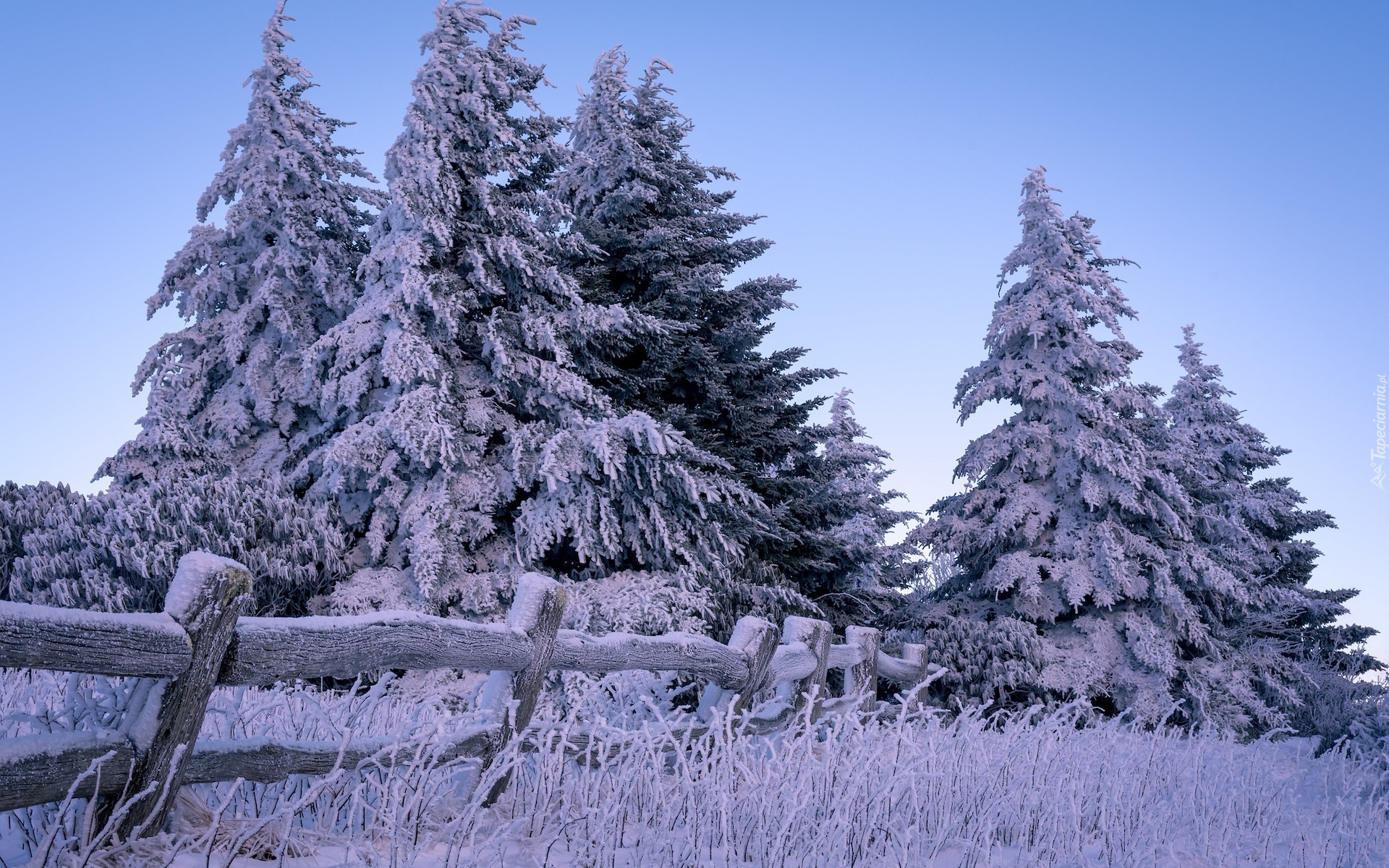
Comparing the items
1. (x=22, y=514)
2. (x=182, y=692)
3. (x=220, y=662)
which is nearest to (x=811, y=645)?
(x=220, y=662)

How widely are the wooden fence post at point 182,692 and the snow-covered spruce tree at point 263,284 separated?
980cm

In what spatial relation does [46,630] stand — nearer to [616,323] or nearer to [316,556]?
[316,556]

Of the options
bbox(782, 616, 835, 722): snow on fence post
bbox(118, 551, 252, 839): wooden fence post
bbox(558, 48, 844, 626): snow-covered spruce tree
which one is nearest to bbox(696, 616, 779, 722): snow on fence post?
bbox(782, 616, 835, 722): snow on fence post

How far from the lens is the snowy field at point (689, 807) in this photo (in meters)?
2.77

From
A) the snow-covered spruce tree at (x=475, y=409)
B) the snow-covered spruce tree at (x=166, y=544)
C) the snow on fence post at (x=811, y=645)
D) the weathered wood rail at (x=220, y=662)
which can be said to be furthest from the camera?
the snow-covered spruce tree at (x=475, y=409)

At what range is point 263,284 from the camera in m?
12.6

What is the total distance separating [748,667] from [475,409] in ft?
20.0

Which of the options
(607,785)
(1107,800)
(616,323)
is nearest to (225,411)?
(616,323)

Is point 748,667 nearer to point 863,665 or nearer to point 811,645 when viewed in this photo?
point 811,645

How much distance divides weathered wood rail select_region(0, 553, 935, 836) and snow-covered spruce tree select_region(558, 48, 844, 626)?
7734mm

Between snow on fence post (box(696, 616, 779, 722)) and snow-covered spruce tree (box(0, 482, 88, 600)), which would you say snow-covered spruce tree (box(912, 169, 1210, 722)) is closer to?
snow on fence post (box(696, 616, 779, 722))

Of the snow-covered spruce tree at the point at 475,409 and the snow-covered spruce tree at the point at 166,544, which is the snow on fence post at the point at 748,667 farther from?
the snow-covered spruce tree at the point at 166,544

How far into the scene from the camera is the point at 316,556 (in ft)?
31.7

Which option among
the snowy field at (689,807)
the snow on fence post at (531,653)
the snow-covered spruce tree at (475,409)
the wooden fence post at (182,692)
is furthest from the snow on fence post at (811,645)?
the wooden fence post at (182,692)
